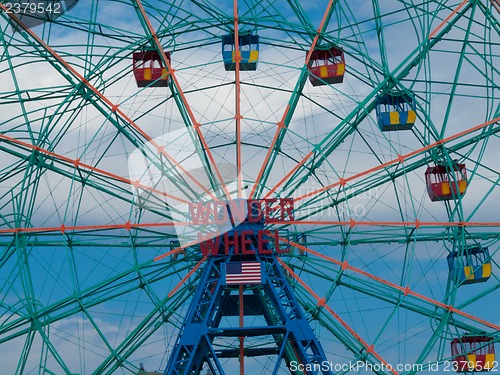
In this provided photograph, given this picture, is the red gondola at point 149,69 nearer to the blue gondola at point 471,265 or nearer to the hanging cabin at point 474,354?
the blue gondola at point 471,265

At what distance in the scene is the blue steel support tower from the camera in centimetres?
4128

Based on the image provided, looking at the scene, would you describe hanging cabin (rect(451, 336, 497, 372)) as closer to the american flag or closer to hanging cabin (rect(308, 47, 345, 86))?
the american flag

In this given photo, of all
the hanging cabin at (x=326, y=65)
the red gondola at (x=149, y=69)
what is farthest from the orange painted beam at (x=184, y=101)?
the hanging cabin at (x=326, y=65)

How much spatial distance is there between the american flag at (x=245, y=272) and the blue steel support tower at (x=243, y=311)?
0.04 metres

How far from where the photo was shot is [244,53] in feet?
147

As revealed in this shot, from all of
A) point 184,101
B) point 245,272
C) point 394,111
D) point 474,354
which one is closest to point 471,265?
point 474,354

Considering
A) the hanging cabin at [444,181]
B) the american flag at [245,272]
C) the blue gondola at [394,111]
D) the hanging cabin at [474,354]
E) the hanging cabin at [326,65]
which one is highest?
the hanging cabin at [326,65]

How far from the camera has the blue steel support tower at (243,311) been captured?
4128 cm

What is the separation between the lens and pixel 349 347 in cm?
4244

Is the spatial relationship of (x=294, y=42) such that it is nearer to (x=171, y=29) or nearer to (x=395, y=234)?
(x=171, y=29)

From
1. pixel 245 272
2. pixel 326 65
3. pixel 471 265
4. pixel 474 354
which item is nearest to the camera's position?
pixel 245 272

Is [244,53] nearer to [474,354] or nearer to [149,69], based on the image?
[149,69]

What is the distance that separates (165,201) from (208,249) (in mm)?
2215

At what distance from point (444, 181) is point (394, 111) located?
9.86 feet
